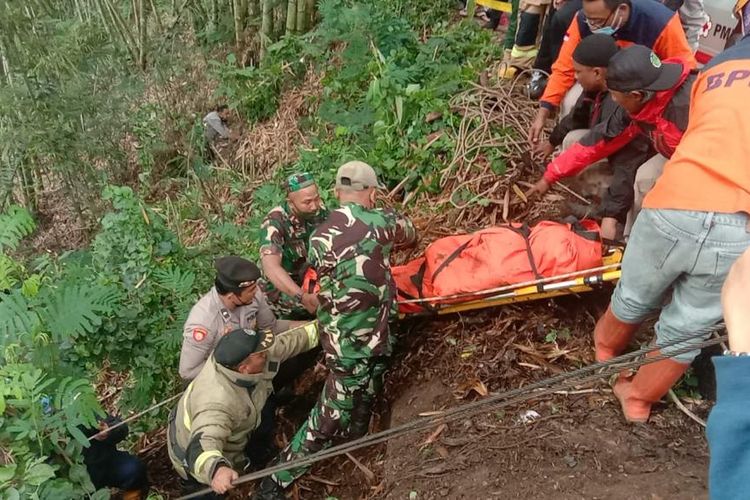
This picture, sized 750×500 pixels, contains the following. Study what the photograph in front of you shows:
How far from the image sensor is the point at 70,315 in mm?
2975

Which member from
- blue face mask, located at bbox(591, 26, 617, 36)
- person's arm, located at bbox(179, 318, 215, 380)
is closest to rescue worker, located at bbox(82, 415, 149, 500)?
person's arm, located at bbox(179, 318, 215, 380)

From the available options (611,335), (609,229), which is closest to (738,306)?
(611,335)

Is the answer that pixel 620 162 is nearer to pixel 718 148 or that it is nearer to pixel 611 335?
pixel 611 335

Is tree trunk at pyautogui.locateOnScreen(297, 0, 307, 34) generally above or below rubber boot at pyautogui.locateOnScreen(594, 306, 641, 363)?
above

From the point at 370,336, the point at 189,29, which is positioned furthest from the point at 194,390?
the point at 189,29

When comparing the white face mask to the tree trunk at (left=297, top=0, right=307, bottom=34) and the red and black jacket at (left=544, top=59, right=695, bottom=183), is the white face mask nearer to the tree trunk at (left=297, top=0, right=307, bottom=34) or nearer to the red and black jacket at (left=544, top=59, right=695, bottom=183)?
the red and black jacket at (left=544, top=59, right=695, bottom=183)

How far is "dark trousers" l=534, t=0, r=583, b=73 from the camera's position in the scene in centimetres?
457

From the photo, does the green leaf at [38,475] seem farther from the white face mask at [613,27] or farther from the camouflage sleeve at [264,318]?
the white face mask at [613,27]

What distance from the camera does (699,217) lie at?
2.34m

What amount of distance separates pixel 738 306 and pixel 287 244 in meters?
3.58

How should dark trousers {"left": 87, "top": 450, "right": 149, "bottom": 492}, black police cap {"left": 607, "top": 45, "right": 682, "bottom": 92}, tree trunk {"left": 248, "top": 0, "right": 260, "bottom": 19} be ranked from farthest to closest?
tree trunk {"left": 248, "top": 0, "right": 260, "bottom": 19} → dark trousers {"left": 87, "top": 450, "right": 149, "bottom": 492} → black police cap {"left": 607, "top": 45, "right": 682, "bottom": 92}

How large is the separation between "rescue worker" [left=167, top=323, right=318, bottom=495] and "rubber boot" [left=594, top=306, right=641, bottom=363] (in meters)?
1.88

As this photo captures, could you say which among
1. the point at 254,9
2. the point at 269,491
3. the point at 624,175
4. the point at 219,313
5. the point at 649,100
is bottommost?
the point at 269,491

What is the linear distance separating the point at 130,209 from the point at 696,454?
406cm
